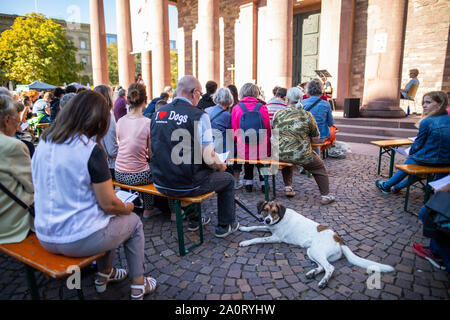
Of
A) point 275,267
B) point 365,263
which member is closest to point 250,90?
point 275,267

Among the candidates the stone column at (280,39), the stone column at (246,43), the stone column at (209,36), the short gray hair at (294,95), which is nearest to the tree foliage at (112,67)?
the stone column at (246,43)

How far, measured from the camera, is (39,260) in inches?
79.9

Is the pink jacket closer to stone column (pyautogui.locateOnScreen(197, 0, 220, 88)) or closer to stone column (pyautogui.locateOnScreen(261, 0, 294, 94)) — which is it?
stone column (pyautogui.locateOnScreen(261, 0, 294, 94))

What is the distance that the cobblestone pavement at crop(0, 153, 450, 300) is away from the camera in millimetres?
2562

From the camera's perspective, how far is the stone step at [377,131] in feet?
29.0

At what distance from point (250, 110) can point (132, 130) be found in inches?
76.9

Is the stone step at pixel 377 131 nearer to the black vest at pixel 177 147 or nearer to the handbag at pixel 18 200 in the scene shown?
the black vest at pixel 177 147

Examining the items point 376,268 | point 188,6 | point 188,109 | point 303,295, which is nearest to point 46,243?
point 188,109

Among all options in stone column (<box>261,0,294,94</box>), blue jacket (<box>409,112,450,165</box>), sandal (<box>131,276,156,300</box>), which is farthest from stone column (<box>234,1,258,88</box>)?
sandal (<box>131,276,156,300</box>)

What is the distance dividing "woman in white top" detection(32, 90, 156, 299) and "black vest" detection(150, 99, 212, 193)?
929mm

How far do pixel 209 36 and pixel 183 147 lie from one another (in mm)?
11301

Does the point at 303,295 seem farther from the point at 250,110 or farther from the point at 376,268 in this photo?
the point at 250,110

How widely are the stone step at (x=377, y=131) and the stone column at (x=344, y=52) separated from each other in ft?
13.5

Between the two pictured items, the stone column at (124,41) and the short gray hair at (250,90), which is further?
the stone column at (124,41)
